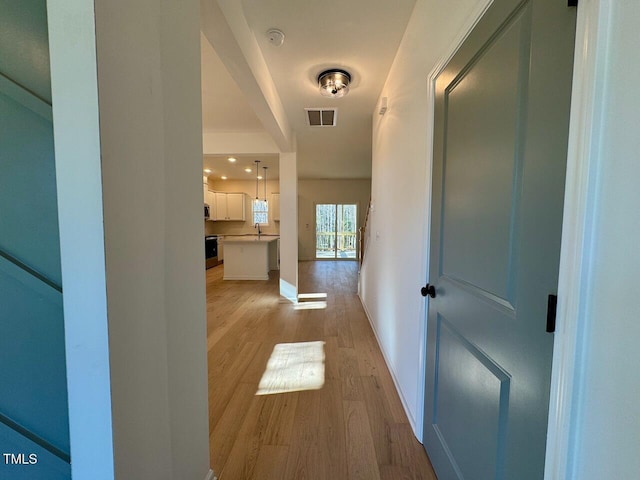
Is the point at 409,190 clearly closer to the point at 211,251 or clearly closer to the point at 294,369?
the point at 294,369

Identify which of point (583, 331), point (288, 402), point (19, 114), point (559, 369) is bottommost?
point (288, 402)

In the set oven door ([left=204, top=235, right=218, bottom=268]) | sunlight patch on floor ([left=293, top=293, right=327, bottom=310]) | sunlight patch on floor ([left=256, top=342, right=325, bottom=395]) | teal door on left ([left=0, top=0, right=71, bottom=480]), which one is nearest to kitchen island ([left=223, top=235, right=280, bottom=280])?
sunlight patch on floor ([left=293, top=293, right=327, bottom=310])

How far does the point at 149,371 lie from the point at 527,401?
41.7 inches

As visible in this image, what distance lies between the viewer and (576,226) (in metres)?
0.58

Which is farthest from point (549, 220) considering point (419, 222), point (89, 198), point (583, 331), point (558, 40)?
point (89, 198)

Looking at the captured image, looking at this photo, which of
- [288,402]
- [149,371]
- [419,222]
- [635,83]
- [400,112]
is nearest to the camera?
[635,83]

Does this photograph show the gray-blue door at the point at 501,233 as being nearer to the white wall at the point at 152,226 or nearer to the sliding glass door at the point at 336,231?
the white wall at the point at 152,226

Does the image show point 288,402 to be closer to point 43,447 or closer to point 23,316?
point 43,447

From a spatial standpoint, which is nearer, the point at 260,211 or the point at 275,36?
the point at 275,36

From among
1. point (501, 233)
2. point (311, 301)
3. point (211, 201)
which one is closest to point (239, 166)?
point (211, 201)

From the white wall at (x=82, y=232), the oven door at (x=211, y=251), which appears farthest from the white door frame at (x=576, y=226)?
the oven door at (x=211, y=251)

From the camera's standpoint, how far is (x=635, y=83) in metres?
0.49

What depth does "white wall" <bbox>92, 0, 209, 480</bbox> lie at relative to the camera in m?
0.60

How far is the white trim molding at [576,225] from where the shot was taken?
548 mm
